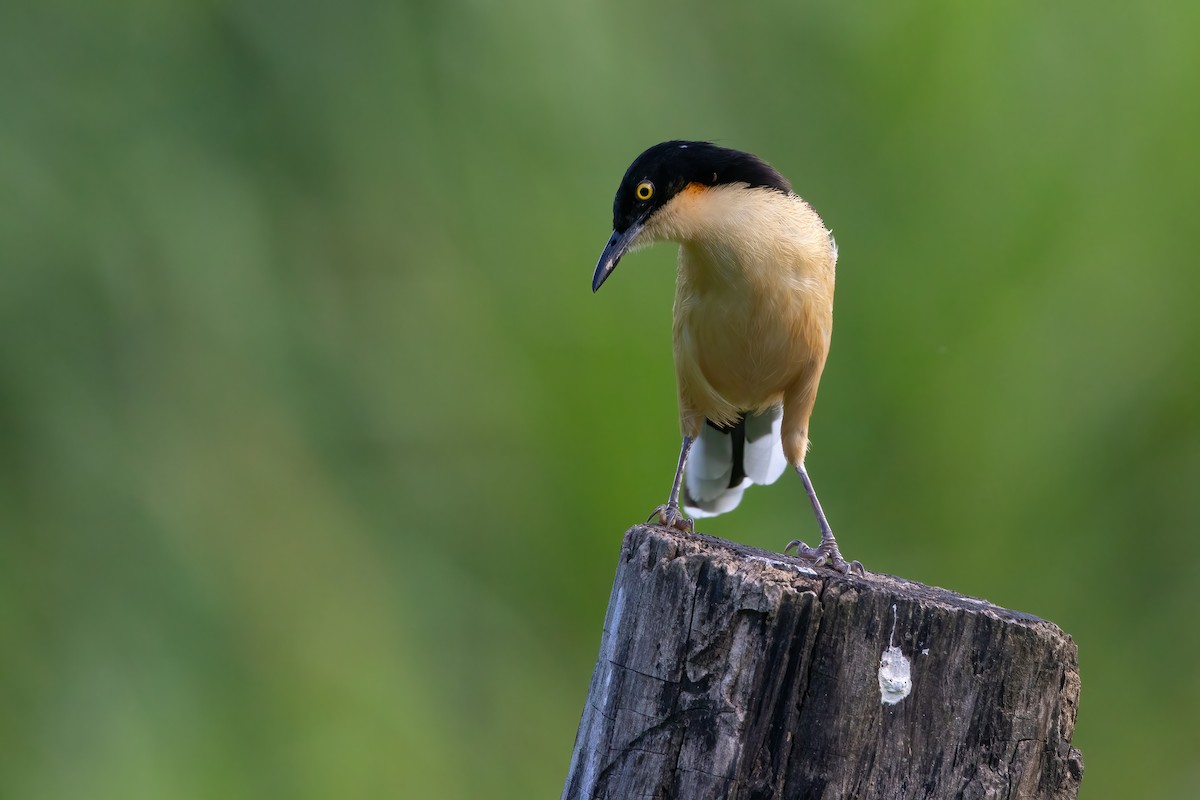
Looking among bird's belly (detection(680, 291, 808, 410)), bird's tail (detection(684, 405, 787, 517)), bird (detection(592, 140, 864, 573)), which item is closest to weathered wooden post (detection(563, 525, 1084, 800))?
bird (detection(592, 140, 864, 573))

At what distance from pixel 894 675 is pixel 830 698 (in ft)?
0.46

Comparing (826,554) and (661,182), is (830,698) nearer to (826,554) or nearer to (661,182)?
(826,554)

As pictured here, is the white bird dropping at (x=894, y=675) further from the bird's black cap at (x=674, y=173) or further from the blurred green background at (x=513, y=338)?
the blurred green background at (x=513, y=338)

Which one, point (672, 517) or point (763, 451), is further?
point (763, 451)

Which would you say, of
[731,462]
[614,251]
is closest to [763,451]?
[731,462]

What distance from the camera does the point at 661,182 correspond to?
4004 mm

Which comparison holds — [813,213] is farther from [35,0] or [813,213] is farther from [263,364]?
[35,0]

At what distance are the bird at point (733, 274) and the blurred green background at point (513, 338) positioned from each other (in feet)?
3.58

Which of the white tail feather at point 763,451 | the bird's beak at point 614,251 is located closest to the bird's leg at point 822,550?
the white tail feather at point 763,451

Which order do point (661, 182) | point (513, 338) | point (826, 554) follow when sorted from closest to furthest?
point (826, 554), point (661, 182), point (513, 338)

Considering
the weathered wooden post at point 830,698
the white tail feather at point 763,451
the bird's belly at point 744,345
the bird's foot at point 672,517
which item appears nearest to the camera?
the weathered wooden post at point 830,698

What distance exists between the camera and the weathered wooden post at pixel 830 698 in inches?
A: 92.1

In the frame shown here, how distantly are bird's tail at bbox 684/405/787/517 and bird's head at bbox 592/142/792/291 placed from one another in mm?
1328

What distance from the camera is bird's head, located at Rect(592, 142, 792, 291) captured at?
3.99m
